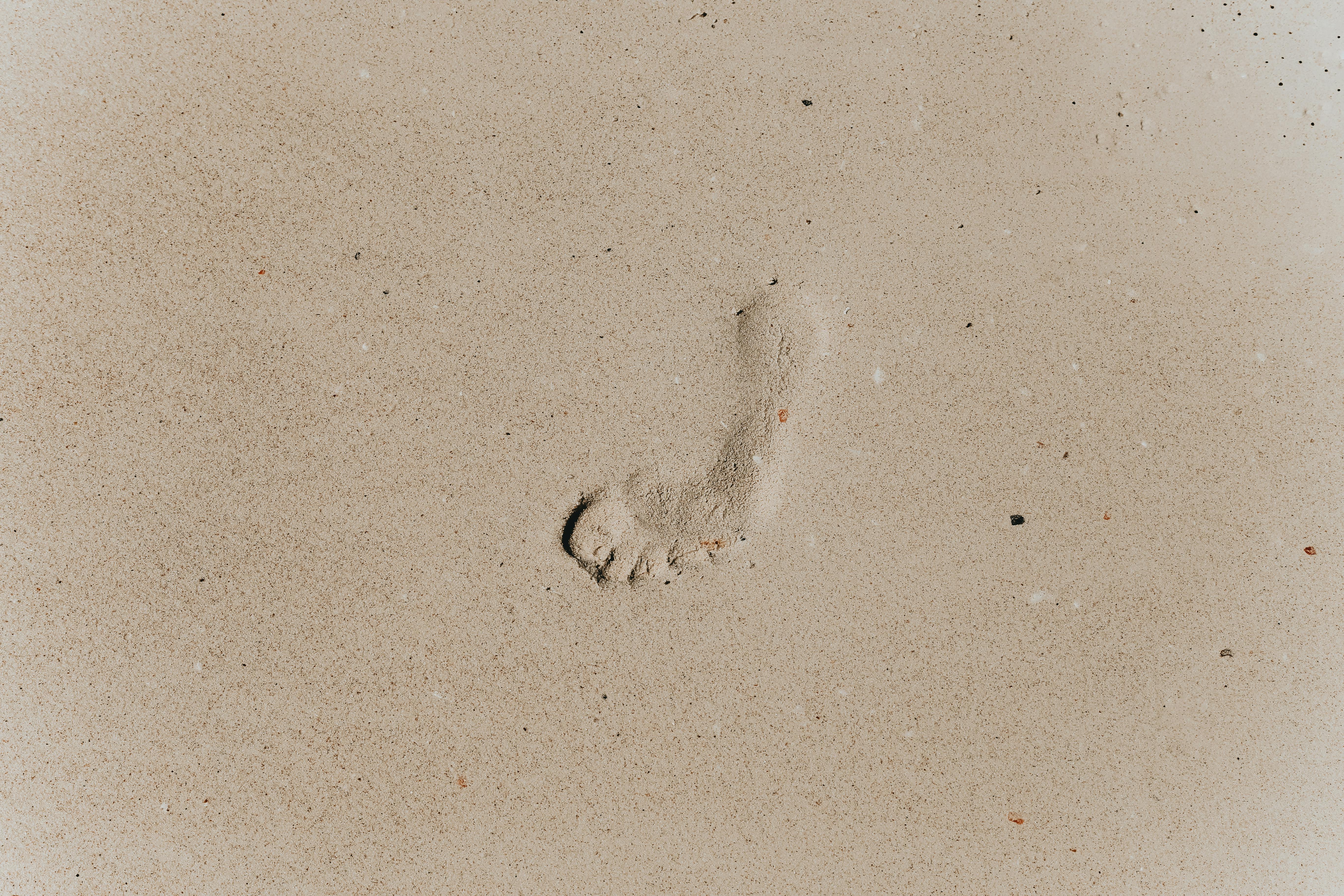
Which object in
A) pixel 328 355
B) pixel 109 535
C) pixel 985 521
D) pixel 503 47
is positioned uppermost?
pixel 503 47

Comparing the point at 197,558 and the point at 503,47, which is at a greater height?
the point at 503,47

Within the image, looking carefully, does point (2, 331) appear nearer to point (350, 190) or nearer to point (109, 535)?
point (109, 535)

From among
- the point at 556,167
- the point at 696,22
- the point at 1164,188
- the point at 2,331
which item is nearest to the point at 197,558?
the point at 2,331
